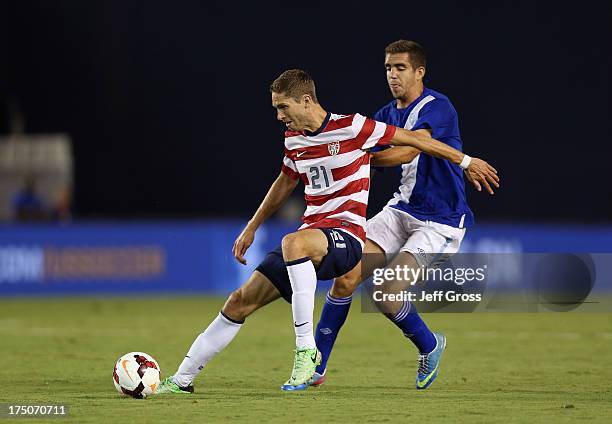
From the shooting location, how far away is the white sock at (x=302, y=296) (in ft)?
23.2

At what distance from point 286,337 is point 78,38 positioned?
13.5 m

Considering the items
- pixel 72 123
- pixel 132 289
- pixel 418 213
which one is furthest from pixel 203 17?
pixel 418 213

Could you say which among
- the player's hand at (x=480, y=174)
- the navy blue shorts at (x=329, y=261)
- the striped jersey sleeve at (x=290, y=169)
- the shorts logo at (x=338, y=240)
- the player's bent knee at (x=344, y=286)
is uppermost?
the player's hand at (x=480, y=174)

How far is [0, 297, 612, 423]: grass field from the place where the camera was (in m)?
6.47

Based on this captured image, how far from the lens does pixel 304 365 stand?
7.12 m

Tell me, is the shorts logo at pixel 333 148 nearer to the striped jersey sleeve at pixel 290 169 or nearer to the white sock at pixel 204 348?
the striped jersey sleeve at pixel 290 169

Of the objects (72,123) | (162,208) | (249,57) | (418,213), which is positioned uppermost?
(418,213)

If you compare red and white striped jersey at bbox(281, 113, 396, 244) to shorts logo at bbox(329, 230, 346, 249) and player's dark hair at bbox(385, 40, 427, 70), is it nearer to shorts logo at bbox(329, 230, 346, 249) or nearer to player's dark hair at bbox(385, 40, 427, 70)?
shorts logo at bbox(329, 230, 346, 249)

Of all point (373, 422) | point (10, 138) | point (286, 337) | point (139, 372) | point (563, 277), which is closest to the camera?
point (373, 422)

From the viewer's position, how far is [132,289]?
17109 mm

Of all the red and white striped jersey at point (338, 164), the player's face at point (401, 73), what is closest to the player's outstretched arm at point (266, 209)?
the red and white striped jersey at point (338, 164)

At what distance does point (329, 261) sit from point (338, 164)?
1.99 feet

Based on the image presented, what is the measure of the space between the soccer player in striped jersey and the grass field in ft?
1.08

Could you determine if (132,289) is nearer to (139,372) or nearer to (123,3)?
(123,3)
